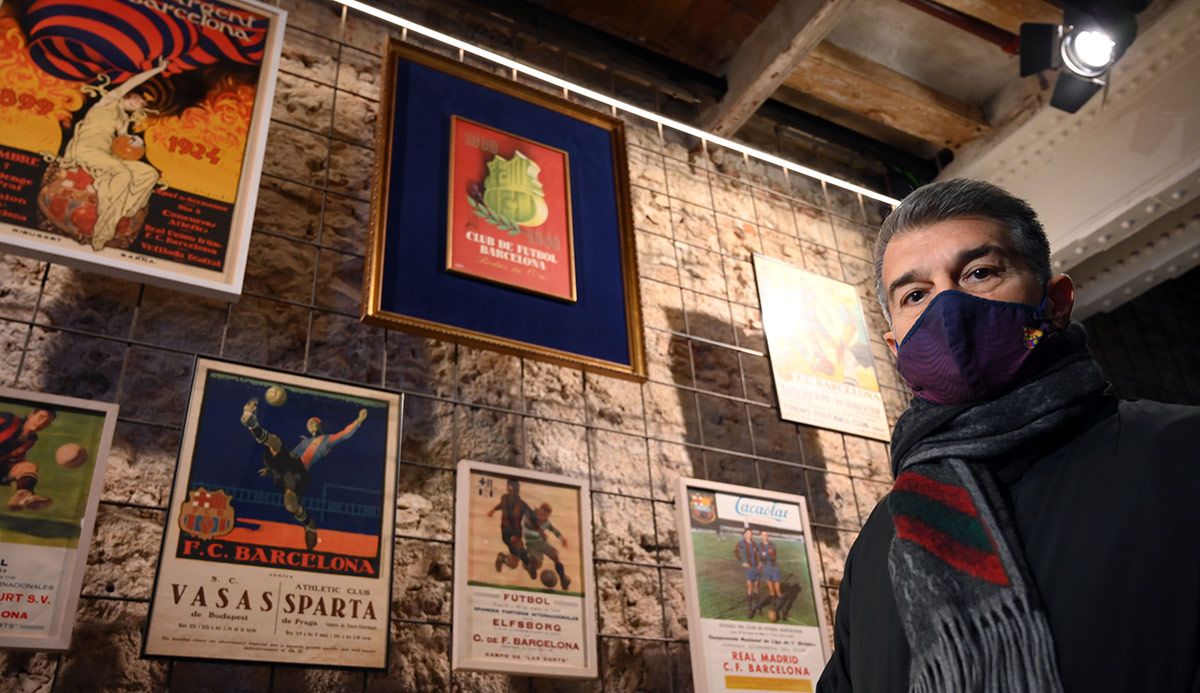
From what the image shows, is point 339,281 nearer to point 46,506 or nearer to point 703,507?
point 46,506

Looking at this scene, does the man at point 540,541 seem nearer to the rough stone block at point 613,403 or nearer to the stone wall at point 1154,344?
the rough stone block at point 613,403

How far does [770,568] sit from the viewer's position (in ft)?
8.95

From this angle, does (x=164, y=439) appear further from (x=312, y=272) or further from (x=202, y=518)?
(x=312, y=272)

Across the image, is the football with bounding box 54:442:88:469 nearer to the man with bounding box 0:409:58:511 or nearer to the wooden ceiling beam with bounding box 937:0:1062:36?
the man with bounding box 0:409:58:511

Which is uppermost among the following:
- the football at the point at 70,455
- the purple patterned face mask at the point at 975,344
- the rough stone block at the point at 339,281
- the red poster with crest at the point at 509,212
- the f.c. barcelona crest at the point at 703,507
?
the red poster with crest at the point at 509,212

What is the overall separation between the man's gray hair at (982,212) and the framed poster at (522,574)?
1.39 meters

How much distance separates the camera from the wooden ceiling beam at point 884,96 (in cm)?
381

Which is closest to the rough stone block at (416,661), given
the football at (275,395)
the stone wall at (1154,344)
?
the football at (275,395)

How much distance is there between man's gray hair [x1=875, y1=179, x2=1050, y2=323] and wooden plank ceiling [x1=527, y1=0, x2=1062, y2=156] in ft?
7.57

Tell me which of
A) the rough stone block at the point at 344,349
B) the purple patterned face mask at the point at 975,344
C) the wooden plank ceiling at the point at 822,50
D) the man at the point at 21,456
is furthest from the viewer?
the wooden plank ceiling at the point at 822,50

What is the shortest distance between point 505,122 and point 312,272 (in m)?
0.82

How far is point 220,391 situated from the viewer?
7.00ft

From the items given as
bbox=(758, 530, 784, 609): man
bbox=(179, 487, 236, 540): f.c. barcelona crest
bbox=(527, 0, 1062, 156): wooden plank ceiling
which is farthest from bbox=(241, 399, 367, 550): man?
bbox=(527, 0, 1062, 156): wooden plank ceiling

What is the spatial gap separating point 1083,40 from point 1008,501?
2.98 metres
